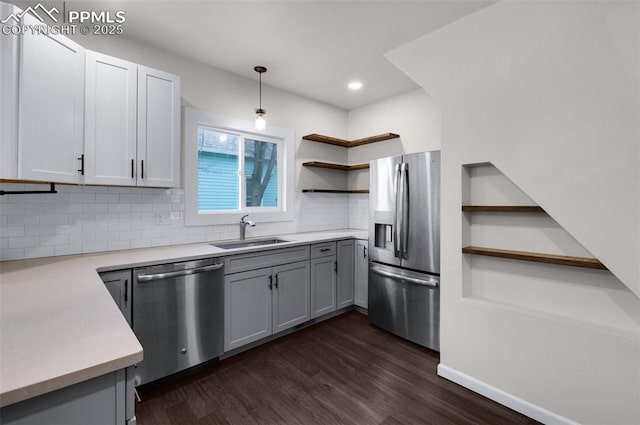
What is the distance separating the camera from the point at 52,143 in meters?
1.86

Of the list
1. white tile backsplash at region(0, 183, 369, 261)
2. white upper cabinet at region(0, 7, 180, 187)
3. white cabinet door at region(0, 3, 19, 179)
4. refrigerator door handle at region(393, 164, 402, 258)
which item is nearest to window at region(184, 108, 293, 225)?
white tile backsplash at region(0, 183, 369, 261)

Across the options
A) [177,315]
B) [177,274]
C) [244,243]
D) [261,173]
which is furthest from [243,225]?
[177,315]

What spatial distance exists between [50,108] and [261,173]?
2093 mm

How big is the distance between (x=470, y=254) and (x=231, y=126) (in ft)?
8.73

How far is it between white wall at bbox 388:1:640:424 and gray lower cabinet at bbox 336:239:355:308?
1.38 m

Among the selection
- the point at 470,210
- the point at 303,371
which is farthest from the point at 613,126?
the point at 303,371

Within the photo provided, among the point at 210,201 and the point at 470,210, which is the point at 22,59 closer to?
the point at 210,201

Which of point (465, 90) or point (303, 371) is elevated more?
point (465, 90)

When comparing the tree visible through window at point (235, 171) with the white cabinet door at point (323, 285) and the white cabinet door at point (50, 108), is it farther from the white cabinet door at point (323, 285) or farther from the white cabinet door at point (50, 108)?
the white cabinet door at point (50, 108)

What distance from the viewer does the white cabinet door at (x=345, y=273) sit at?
3.53 meters

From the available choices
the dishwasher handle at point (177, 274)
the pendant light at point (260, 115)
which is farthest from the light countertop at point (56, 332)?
the pendant light at point (260, 115)

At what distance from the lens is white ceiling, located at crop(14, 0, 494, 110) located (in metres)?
2.18

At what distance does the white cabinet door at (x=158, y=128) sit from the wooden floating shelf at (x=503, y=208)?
7.86 ft

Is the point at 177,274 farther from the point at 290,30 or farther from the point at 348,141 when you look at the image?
the point at 348,141
